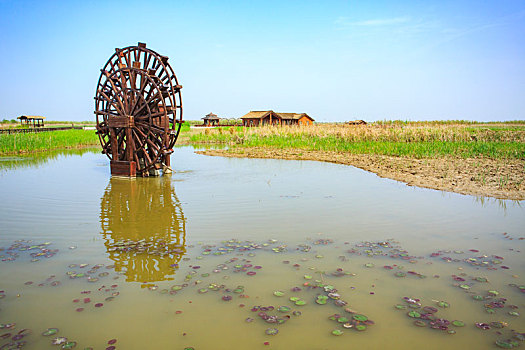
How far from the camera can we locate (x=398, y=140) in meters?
22.4

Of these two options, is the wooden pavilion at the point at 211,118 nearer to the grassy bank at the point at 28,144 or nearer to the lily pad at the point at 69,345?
the grassy bank at the point at 28,144

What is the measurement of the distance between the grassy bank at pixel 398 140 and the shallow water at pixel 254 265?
8987 mm

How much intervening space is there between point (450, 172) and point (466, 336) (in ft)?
31.8

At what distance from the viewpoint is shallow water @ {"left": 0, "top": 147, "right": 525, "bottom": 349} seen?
3322 millimetres

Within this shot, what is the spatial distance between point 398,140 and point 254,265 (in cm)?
1986

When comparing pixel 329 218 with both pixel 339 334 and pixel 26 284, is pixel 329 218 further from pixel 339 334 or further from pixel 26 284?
pixel 26 284

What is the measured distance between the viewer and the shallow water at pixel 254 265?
3322mm

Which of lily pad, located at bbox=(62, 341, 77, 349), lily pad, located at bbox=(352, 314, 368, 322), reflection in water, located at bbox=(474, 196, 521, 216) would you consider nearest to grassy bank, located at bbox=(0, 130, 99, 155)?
lily pad, located at bbox=(62, 341, 77, 349)

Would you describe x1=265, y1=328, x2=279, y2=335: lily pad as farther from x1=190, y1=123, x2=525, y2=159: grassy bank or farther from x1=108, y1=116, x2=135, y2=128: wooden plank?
x1=190, y1=123, x2=525, y2=159: grassy bank

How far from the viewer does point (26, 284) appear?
13.9 ft

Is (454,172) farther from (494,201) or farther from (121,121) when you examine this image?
(121,121)

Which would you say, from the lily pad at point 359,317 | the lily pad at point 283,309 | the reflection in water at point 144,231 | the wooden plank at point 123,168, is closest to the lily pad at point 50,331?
the reflection in water at point 144,231

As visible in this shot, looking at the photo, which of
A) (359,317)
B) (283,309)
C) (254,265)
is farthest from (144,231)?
(359,317)

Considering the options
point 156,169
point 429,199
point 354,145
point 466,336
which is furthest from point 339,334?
point 354,145
